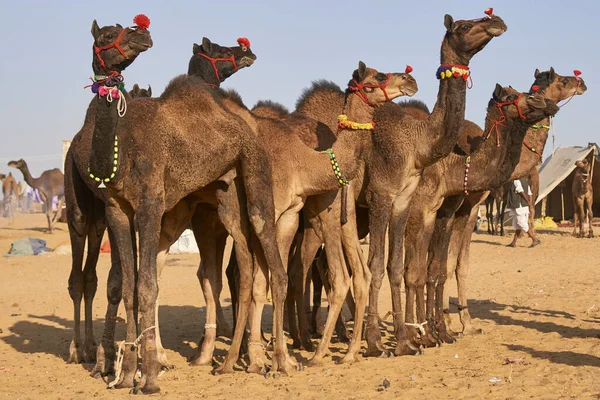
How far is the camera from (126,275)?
25.5ft

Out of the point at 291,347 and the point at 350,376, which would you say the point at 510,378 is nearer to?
the point at 350,376

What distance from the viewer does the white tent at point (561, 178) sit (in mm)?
29453

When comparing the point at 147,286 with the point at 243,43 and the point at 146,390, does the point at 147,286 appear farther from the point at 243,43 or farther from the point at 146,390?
the point at 243,43

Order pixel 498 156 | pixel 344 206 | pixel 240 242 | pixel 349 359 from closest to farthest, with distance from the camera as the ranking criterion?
pixel 240 242, pixel 349 359, pixel 344 206, pixel 498 156

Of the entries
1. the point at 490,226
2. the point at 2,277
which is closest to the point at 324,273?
the point at 2,277

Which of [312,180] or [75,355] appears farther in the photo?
[75,355]

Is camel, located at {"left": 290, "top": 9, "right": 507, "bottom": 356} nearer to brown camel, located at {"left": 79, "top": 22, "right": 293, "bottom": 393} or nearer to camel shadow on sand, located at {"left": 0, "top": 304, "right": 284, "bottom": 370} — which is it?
brown camel, located at {"left": 79, "top": 22, "right": 293, "bottom": 393}

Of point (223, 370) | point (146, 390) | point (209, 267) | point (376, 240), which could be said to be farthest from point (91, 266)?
point (376, 240)

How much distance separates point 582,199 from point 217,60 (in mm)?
17305

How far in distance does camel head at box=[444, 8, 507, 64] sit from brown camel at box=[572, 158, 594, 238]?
16291 mm

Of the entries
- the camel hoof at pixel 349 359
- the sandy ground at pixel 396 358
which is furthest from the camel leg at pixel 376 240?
the sandy ground at pixel 396 358

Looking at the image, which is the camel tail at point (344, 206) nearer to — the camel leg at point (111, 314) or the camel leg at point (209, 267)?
the camel leg at point (209, 267)

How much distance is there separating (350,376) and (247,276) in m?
1.49

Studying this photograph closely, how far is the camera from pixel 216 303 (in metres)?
9.86
